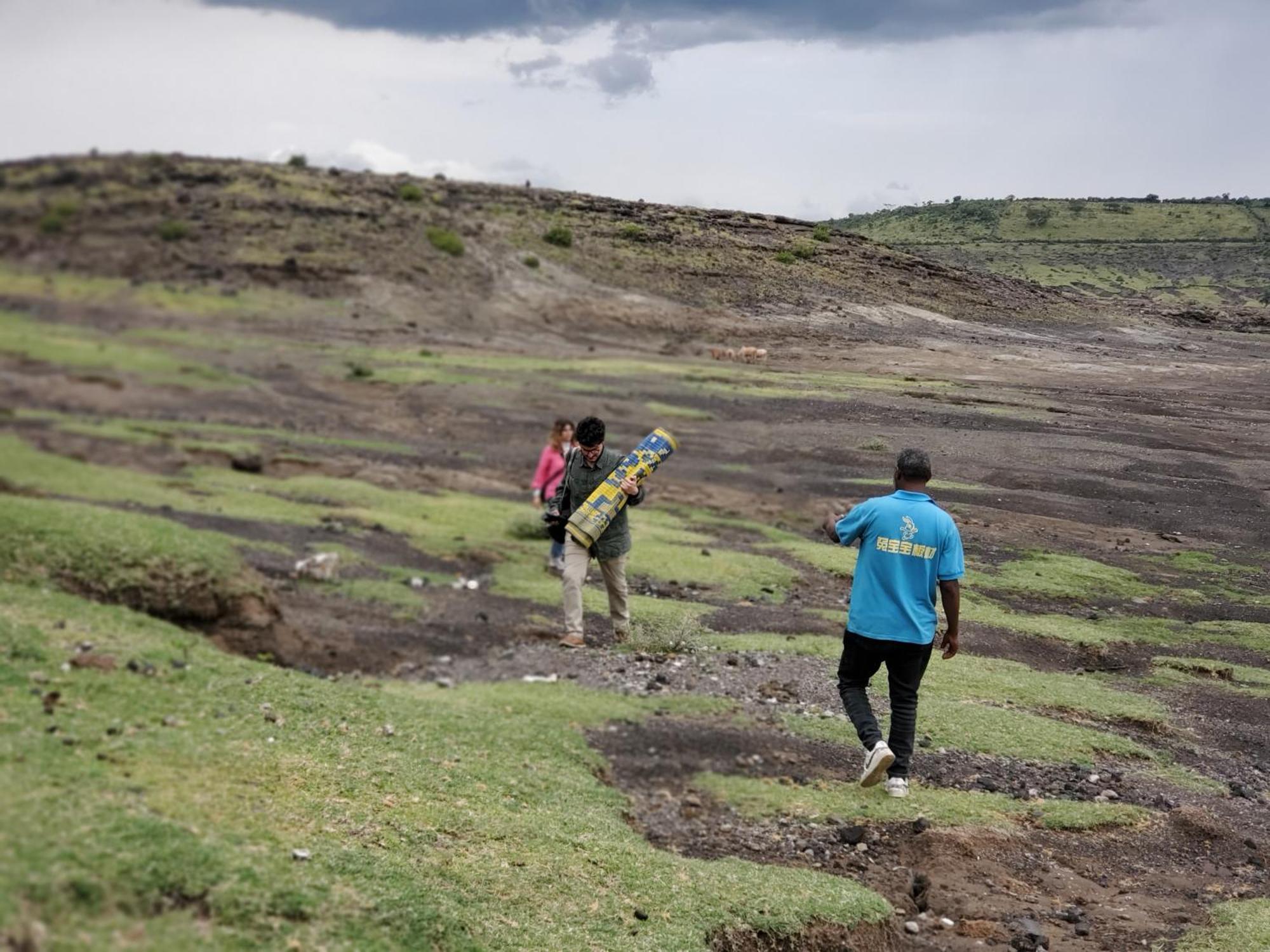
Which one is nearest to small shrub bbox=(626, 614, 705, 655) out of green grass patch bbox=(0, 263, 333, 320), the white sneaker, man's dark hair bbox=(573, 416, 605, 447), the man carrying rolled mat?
the man carrying rolled mat

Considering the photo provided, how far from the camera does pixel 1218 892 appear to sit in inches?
314

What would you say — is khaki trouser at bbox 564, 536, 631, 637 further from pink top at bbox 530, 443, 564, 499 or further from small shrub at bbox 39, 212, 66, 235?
small shrub at bbox 39, 212, 66, 235

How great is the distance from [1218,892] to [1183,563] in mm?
5785

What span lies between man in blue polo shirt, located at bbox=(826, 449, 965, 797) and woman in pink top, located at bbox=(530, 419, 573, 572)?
23.6 ft

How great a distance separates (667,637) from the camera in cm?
1362

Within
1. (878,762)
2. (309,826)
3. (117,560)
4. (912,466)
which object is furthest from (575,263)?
(309,826)

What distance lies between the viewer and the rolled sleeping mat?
11195mm

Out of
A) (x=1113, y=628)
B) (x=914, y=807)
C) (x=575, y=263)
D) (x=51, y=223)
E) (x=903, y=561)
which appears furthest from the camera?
(x=575, y=263)

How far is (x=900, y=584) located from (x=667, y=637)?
5.85 m

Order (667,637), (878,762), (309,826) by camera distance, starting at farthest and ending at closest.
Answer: (667,637)
(878,762)
(309,826)

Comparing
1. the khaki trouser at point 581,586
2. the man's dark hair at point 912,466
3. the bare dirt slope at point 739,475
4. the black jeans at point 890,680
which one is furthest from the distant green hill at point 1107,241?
the black jeans at point 890,680

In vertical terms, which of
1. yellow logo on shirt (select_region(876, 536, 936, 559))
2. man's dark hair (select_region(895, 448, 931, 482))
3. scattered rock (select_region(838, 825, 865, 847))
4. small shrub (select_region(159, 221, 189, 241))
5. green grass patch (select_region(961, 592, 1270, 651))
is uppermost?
small shrub (select_region(159, 221, 189, 241))

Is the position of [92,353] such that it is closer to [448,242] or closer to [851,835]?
[851,835]

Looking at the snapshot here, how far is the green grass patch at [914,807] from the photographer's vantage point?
29.3 ft
